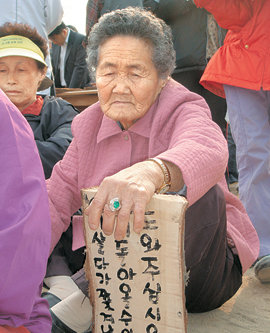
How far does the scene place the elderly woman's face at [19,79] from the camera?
2.80 m

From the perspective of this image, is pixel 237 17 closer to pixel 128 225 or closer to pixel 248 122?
pixel 248 122

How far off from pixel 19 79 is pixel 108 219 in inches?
71.8

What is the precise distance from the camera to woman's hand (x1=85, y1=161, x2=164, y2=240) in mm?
1279

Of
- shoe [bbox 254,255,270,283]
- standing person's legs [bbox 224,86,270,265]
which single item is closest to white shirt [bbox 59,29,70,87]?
standing person's legs [bbox 224,86,270,265]

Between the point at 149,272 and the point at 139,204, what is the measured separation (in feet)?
0.88

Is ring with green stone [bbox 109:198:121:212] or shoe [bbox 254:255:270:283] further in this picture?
shoe [bbox 254:255:270:283]

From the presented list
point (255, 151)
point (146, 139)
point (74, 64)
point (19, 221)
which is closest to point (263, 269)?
point (255, 151)

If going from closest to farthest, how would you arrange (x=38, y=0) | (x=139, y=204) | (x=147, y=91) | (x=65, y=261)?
(x=139, y=204), (x=147, y=91), (x=65, y=261), (x=38, y=0)

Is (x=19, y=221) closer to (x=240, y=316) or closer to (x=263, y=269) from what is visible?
(x=240, y=316)

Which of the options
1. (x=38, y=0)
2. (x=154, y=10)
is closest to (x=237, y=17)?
(x=154, y=10)

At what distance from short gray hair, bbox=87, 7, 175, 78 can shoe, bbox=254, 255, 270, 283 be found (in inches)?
45.0

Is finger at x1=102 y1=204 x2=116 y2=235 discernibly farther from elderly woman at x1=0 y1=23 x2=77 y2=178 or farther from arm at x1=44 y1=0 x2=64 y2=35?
arm at x1=44 y1=0 x2=64 y2=35

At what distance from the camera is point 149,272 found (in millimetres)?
1403

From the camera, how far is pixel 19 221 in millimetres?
1055
